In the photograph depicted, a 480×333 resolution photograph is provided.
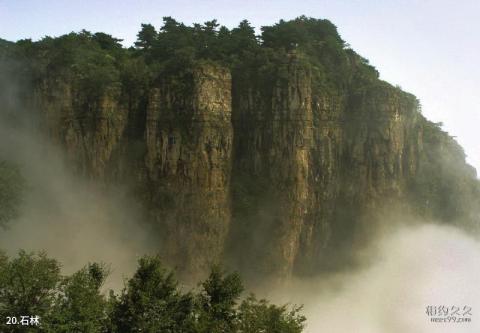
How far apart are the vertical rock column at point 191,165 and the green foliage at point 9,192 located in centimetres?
706

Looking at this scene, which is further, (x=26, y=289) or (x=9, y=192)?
(x=9, y=192)

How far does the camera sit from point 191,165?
26.5 m

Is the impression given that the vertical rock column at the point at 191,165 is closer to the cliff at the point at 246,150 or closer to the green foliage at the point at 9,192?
the cliff at the point at 246,150

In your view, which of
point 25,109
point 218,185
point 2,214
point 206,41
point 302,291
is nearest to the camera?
point 2,214

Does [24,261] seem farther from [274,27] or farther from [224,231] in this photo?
[274,27]

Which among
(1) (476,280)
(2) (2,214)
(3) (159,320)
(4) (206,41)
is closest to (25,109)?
(2) (2,214)

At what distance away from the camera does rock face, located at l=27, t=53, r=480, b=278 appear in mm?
26719

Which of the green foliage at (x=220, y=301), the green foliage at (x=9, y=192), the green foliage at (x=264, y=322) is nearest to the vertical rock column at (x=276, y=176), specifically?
the green foliage at (x=220, y=301)

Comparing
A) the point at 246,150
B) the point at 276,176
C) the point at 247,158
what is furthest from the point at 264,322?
the point at 246,150

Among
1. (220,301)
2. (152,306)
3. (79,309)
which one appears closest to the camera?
(79,309)

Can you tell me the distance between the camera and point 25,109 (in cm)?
3077

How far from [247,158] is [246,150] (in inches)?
19.5

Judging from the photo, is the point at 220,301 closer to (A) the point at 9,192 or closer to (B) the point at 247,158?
(B) the point at 247,158

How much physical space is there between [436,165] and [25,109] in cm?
2982
